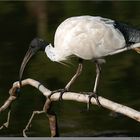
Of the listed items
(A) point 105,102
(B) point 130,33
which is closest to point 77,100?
(A) point 105,102

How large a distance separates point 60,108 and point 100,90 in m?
0.88

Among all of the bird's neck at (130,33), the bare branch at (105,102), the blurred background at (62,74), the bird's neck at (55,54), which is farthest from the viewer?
the blurred background at (62,74)

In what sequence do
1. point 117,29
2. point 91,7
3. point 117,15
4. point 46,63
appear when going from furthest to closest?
point 91,7
point 117,15
point 46,63
point 117,29

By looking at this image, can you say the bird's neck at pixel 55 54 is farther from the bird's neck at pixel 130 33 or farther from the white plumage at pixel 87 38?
the bird's neck at pixel 130 33

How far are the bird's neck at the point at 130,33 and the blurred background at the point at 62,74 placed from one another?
718 mm

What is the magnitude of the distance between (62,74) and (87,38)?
4.81 meters

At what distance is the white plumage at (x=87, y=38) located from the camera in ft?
21.9

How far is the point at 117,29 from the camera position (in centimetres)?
669

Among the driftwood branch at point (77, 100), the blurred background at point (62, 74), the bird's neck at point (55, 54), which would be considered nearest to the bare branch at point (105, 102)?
the driftwood branch at point (77, 100)

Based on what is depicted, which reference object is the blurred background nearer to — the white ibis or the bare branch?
the white ibis

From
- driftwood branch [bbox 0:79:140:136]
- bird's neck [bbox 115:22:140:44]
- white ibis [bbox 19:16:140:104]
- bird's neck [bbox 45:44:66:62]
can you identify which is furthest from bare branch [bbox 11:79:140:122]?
bird's neck [bbox 115:22:140:44]

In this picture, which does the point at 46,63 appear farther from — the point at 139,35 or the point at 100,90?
the point at 139,35

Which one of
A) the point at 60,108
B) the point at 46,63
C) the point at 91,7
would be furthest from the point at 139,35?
the point at 91,7

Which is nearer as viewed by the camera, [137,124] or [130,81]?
[137,124]
